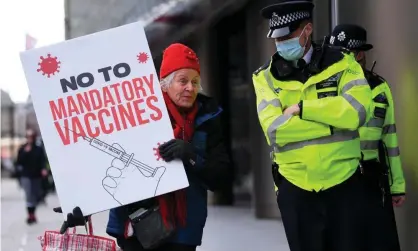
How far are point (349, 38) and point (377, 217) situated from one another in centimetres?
133

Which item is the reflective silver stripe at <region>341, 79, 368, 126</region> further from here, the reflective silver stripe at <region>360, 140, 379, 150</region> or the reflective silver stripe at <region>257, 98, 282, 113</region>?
the reflective silver stripe at <region>360, 140, 379, 150</region>

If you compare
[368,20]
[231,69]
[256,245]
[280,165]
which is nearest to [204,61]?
[231,69]

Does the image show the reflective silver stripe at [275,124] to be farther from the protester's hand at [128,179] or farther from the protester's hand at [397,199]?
the protester's hand at [397,199]

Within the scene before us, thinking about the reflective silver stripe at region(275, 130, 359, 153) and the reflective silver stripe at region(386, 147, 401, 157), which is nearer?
the reflective silver stripe at region(275, 130, 359, 153)

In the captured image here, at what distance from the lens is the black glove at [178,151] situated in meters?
3.46

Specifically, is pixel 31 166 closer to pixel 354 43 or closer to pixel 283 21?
pixel 354 43

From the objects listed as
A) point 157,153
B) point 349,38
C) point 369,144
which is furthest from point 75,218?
point 349,38

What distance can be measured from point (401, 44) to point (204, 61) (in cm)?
789

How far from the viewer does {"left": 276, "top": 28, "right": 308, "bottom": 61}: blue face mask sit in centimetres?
364

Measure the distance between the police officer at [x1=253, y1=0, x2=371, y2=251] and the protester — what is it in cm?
27

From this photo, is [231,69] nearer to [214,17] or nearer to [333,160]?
[214,17]

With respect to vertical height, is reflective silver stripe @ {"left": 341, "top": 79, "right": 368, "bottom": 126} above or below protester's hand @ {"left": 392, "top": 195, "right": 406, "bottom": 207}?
above

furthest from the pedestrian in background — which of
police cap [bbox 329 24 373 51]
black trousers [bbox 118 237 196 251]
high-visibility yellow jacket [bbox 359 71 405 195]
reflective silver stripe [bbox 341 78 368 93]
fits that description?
reflective silver stripe [bbox 341 78 368 93]

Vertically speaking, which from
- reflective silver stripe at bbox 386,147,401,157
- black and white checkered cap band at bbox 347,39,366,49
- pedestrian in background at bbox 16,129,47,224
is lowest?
pedestrian in background at bbox 16,129,47,224
